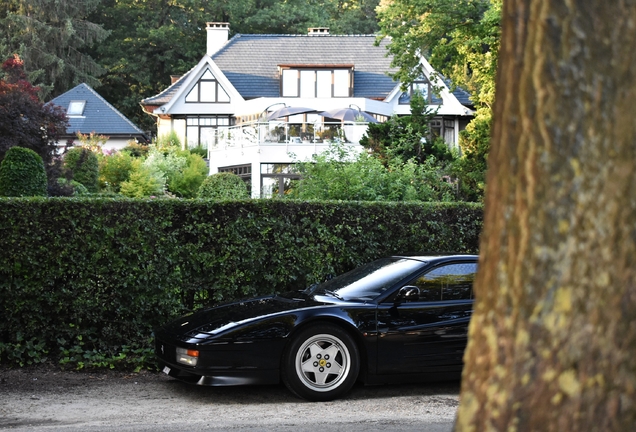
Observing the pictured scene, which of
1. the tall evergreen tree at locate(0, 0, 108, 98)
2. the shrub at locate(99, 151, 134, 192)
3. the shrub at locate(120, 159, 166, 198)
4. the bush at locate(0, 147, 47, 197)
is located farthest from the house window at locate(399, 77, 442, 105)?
the bush at locate(0, 147, 47, 197)

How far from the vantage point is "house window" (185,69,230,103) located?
49719 millimetres

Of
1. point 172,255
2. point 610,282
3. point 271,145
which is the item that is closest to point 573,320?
point 610,282

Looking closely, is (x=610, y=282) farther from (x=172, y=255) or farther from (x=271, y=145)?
(x=271, y=145)

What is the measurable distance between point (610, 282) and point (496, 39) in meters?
19.9

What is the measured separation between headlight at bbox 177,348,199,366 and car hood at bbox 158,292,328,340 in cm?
13

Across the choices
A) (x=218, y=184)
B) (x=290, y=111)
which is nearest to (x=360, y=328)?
(x=218, y=184)

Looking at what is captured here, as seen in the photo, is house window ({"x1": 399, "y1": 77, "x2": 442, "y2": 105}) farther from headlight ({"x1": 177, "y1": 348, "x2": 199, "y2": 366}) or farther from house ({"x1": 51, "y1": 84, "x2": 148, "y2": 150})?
headlight ({"x1": 177, "y1": 348, "x2": 199, "y2": 366})

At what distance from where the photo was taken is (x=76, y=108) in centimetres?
5322

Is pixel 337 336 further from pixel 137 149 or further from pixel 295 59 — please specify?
pixel 295 59

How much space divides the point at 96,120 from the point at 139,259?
44.7 metres

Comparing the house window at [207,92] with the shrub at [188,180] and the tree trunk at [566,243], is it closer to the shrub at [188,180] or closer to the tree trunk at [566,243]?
the shrub at [188,180]

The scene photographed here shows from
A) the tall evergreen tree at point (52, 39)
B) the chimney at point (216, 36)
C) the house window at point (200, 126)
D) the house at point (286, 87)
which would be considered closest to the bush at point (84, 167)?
the house at point (286, 87)

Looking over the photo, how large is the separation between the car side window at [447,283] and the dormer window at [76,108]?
47.2 m

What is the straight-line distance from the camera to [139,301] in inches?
393
